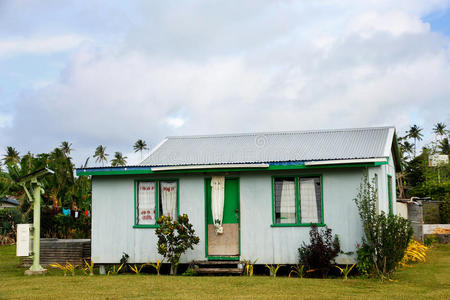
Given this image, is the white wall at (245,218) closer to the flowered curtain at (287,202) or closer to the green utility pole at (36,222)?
the flowered curtain at (287,202)

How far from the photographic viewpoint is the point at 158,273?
1354 cm

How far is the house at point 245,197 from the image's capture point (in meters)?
13.1

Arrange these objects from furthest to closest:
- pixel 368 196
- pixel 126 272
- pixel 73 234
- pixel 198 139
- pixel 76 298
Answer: pixel 73 234 → pixel 198 139 → pixel 126 272 → pixel 368 196 → pixel 76 298

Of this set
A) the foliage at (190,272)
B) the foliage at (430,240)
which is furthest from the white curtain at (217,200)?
the foliage at (430,240)

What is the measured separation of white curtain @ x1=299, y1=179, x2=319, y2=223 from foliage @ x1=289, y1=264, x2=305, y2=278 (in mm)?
1062

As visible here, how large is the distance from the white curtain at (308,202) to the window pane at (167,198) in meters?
3.15

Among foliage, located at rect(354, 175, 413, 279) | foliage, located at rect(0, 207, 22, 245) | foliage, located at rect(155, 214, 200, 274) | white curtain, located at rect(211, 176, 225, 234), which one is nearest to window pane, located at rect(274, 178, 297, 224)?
white curtain, located at rect(211, 176, 225, 234)

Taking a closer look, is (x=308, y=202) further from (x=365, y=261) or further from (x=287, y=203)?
(x=365, y=261)

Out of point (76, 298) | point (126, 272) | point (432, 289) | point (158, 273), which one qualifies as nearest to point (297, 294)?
point (432, 289)

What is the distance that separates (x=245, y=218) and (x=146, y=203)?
2.55m

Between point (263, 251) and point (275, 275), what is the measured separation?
63 cm

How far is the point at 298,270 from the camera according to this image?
13016 mm

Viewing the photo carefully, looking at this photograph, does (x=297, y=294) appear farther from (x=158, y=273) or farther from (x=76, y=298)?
(x=158, y=273)

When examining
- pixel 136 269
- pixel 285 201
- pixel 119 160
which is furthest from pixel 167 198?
pixel 119 160
